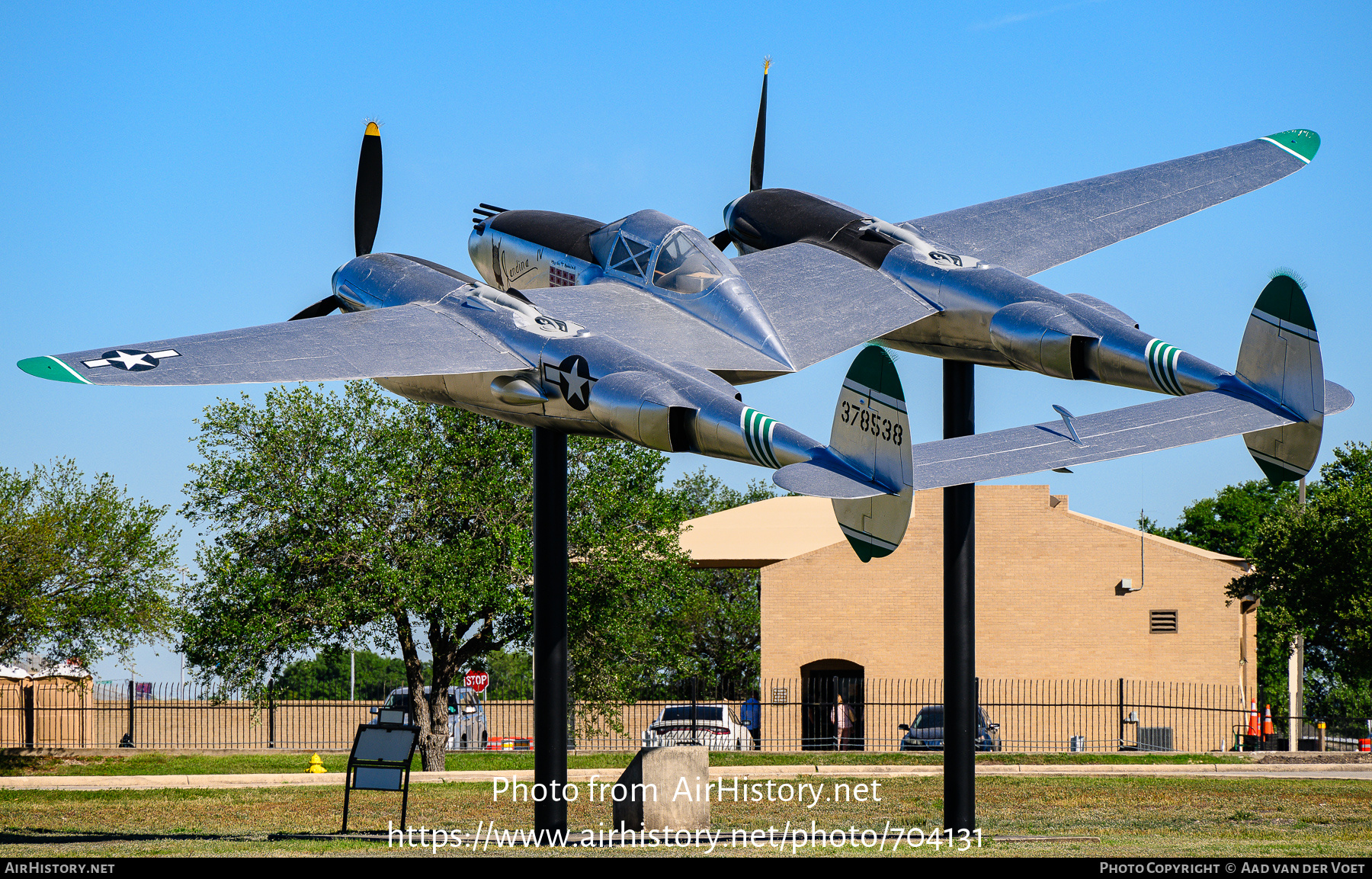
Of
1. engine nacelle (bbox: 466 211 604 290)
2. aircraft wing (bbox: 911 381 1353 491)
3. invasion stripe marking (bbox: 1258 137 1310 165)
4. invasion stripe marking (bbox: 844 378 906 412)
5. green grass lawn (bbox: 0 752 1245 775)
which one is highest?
invasion stripe marking (bbox: 1258 137 1310 165)

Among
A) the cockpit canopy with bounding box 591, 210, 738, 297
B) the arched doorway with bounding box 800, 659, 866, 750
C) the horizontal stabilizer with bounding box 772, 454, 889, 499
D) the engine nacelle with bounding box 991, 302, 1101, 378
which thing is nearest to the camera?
the horizontal stabilizer with bounding box 772, 454, 889, 499

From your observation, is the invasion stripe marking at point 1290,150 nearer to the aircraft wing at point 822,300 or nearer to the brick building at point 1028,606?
the aircraft wing at point 822,300

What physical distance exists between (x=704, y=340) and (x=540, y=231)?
3.28m

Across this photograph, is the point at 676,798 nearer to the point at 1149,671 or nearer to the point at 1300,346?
the point at 1300,346

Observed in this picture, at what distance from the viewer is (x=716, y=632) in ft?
206

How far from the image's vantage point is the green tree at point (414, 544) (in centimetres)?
3077

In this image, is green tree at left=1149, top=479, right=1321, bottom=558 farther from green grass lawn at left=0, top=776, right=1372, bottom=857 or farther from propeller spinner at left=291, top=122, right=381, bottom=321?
propeller spinner at left=291, top=122, right=381, bottom=321

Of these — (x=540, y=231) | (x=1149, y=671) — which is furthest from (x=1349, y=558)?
(x=540, y=231)

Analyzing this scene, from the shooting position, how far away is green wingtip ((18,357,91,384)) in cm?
1180

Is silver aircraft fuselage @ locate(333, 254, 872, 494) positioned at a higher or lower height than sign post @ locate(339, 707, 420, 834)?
higher

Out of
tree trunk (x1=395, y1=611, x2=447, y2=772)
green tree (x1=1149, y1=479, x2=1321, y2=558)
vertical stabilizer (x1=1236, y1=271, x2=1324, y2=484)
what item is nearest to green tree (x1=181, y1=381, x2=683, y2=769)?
tree trunk (x1=395, y1=611, x2=447, y2=772)

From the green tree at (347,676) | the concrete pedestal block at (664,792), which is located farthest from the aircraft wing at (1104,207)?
the green tree at (347,676)

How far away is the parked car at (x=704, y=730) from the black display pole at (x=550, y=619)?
16.9m

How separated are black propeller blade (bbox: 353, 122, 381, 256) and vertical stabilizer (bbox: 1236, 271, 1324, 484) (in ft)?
31.7
